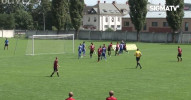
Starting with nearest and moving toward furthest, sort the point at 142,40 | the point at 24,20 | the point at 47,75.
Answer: the point at 47,75
the point at 142,40
the point at 24,20

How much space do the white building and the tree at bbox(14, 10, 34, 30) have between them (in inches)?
1082

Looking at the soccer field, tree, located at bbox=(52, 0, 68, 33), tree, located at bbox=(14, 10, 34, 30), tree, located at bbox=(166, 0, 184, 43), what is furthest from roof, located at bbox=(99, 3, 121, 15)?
the soccer field

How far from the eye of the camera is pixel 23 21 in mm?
130875

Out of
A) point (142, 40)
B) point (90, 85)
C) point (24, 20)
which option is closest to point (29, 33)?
point (24, 20)

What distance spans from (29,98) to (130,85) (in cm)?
714

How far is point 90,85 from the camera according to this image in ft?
81.3

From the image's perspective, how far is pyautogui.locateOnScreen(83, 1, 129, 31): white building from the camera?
148 m


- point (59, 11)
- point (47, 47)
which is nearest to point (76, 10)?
point (59, 11)

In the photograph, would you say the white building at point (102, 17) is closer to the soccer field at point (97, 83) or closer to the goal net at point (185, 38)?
the goal net at point (185, 38)

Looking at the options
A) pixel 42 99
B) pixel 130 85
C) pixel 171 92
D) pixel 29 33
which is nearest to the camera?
pixel 42 99

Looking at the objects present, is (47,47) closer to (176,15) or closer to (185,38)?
(176,15)

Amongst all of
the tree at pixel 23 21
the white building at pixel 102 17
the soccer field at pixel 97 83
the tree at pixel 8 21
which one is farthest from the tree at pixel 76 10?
the soccer field at pixel 97 83

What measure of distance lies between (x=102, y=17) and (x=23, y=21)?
3273 cm

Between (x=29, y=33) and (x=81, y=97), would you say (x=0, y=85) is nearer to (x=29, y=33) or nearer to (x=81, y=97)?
(x=81, y=97)
